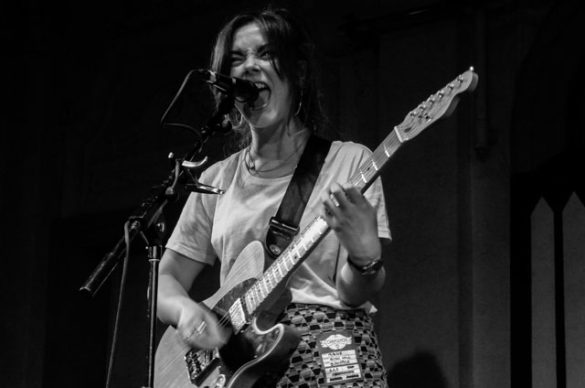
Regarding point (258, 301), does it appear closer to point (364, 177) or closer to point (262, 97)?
point (364, 177)

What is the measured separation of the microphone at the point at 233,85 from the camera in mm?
2793

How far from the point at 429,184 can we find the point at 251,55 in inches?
54.2

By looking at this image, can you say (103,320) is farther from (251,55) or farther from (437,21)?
(251,55)

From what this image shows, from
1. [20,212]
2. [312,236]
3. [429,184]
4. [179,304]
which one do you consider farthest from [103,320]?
[312,236]

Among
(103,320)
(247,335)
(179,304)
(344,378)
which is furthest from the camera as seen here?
(103,320)

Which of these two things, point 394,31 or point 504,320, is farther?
point 394,31

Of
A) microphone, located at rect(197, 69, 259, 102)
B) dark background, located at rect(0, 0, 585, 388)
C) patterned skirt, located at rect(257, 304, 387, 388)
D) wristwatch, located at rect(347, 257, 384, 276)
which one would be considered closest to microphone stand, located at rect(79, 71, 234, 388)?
microphone, located at rect(197, 69, 259, 102)

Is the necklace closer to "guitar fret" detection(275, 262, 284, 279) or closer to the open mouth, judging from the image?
the open mouth

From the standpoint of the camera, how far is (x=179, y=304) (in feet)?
9.77

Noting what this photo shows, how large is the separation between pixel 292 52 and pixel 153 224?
2.19 feet

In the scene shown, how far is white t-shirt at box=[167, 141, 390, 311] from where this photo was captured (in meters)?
2.75

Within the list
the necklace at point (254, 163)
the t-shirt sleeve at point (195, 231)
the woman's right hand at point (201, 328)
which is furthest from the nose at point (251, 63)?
the woman's right hand at point (201, 328)

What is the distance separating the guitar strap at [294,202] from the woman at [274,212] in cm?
2

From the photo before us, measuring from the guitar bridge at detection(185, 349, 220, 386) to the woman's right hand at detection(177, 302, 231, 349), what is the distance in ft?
0.10
